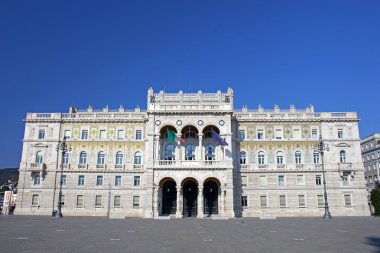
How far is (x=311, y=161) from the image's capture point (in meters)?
55.5

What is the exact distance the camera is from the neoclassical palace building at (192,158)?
174 feet

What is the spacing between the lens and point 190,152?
5453 cm

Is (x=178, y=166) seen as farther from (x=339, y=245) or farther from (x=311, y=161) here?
(x=339, y=245)

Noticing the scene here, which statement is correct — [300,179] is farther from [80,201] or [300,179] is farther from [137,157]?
[80,201]

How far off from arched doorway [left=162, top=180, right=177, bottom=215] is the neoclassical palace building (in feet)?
0.51

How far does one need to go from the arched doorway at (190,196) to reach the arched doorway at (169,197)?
5.08ft

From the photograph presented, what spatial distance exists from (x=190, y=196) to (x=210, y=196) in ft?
10.3

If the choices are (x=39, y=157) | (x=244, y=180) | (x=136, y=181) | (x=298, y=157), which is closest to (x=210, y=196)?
(x=244, y=180)

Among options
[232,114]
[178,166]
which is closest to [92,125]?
[178,166]

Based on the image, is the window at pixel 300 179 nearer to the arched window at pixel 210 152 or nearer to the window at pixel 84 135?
the arched window at pixel 210 152

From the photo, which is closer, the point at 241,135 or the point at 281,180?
the point at 281,180

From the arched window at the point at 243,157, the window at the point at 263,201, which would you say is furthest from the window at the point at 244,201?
the arched window at the point at 243,157

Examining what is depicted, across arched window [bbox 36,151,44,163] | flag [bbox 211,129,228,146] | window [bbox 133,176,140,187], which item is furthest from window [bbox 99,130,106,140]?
flag [bbox 211,129,228,146]

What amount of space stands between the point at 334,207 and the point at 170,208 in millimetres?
25427
